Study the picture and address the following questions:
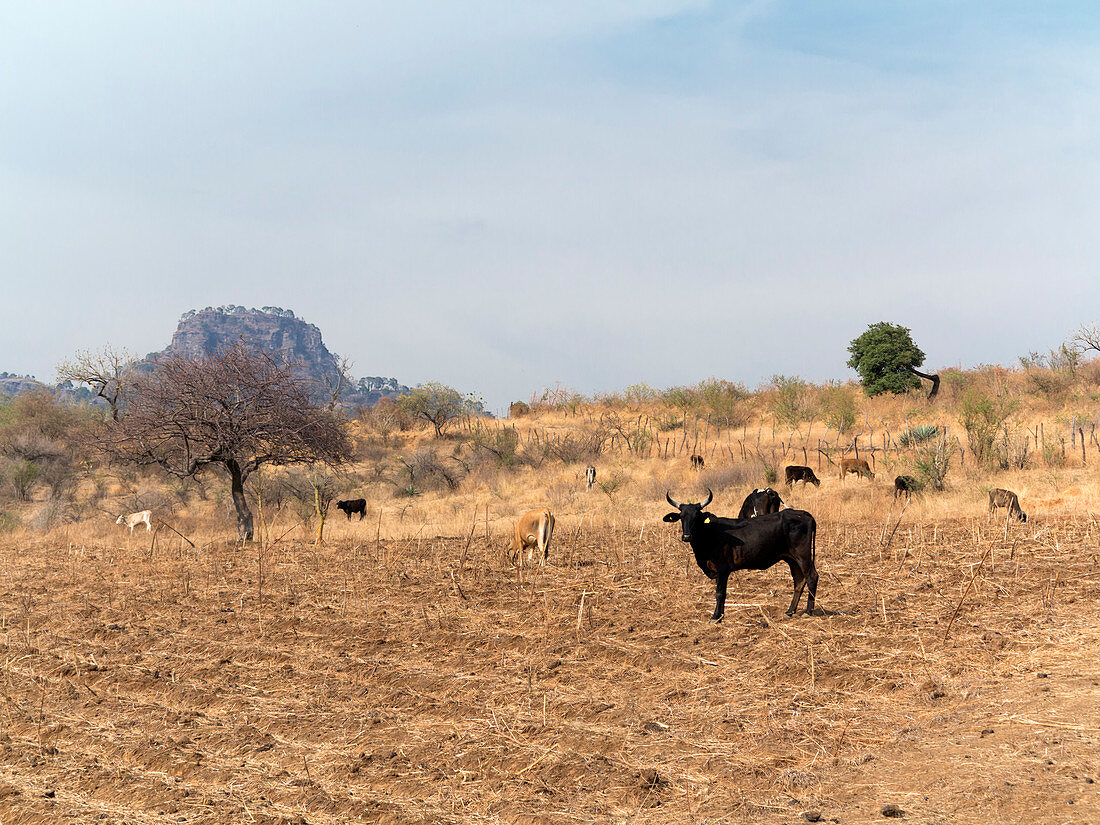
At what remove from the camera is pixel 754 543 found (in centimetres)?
880

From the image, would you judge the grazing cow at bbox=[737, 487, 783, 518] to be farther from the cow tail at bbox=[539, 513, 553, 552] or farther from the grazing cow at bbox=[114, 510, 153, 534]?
the grazing cow at bbox=[114, 510, 153, 534]

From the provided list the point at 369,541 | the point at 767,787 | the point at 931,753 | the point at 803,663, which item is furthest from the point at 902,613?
the point at 369,541

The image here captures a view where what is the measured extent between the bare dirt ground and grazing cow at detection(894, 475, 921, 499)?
784 cm

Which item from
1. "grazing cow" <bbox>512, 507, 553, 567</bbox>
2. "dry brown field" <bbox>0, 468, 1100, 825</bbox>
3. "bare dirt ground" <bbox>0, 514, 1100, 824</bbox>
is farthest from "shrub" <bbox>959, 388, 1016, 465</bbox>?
"grazing cow" <bbox>512, 507, 553, 567</bbox>

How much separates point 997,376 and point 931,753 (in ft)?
120

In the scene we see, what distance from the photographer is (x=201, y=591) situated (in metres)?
11.1

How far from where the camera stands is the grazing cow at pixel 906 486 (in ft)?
62.5

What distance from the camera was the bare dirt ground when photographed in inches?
183

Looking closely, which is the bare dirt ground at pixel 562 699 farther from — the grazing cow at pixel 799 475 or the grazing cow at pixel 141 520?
the grazing cow at pixel 799 475

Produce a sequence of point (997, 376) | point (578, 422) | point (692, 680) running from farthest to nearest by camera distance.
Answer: point (578, 422)
point (997, 376)
point (692, 680)

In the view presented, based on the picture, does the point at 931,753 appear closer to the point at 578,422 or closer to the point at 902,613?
the point at 902,613

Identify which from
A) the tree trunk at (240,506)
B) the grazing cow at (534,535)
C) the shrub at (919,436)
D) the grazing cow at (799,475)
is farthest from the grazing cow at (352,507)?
the shrub at (919,436)

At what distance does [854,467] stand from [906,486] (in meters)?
3.73

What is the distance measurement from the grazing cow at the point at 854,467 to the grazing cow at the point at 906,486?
259 centimetres
